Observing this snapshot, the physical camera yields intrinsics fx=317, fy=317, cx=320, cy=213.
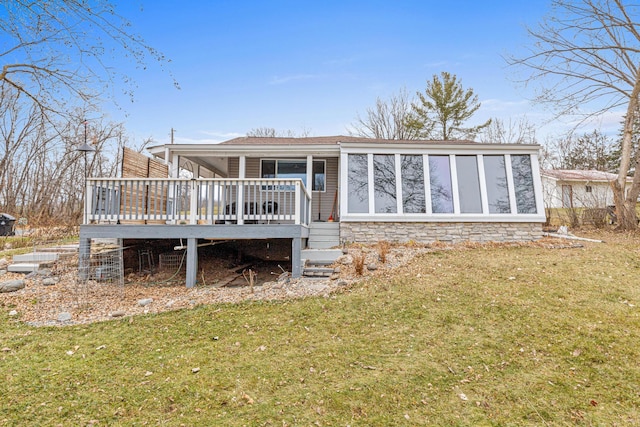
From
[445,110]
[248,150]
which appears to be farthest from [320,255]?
[445,110]

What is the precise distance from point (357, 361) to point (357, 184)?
600cm

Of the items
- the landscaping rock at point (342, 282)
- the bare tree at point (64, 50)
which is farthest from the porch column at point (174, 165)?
the landscaping rock at point (342, 282)

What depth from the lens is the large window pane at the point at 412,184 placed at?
876 cm

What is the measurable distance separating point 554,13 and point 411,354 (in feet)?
49.1

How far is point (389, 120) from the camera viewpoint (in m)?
22.8

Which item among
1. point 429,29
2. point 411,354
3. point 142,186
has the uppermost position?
point 429,29

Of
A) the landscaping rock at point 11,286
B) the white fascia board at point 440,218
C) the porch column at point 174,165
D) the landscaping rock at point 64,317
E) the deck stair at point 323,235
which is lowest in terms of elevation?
the landscaping rock at point 64,317

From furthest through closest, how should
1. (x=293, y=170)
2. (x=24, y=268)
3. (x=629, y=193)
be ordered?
(x=629, y=193)
(x=293, y=170)
(x=24, y=268)

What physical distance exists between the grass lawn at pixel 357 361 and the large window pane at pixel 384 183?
11.8ft

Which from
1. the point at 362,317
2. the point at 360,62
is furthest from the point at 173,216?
the point at 360,62

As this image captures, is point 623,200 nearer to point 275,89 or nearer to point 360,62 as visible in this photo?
point 360,62

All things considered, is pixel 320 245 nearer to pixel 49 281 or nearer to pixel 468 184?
pixel 468 184

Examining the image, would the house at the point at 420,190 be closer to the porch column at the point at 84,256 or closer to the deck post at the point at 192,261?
the deck post at the point at 192,261

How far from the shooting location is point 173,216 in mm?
6168
